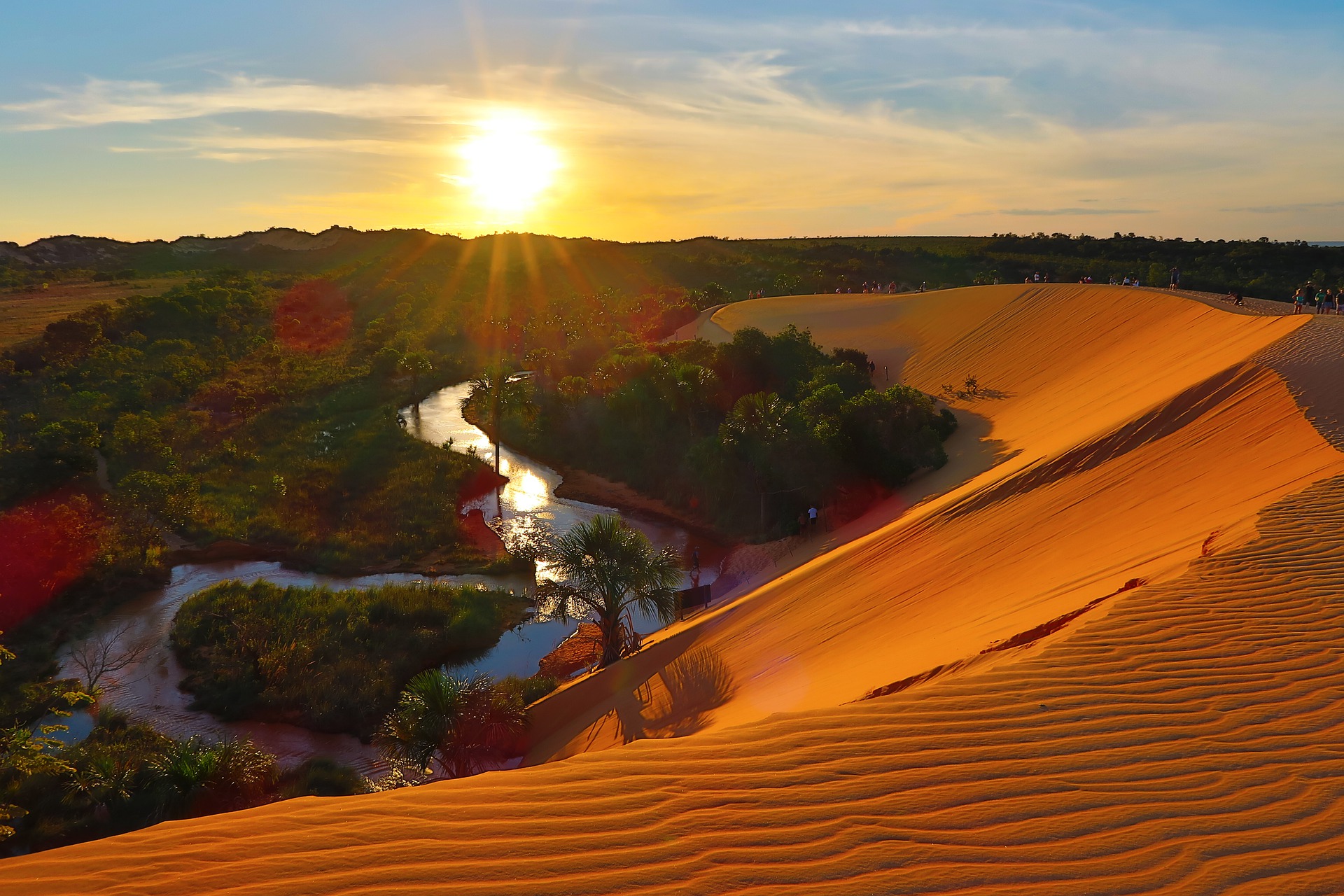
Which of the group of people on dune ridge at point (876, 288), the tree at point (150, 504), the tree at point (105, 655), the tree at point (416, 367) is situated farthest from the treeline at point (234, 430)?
the group of people on dune ridge at point (876, 288)

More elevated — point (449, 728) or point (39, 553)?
point (39, 553)

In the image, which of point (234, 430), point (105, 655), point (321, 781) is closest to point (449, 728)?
point (321, 781)

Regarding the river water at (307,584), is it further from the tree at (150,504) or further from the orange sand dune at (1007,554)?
the orange sand dune at (1007,554)

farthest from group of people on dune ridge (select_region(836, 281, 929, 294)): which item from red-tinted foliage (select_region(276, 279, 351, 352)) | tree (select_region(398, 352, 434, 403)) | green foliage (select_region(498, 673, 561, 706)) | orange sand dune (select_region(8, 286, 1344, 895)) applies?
orange sand dune (select_region(8, 286, 1344, 895))

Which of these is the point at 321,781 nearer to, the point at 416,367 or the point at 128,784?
the point at 128,784

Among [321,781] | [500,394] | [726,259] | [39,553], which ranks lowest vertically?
[321,781]

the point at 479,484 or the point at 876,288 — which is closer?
the point at 479,484

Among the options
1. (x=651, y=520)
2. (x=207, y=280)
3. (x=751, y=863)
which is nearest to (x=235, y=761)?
(x=751, y=863)

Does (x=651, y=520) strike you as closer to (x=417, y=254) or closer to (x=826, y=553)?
(x=826, y=553)
